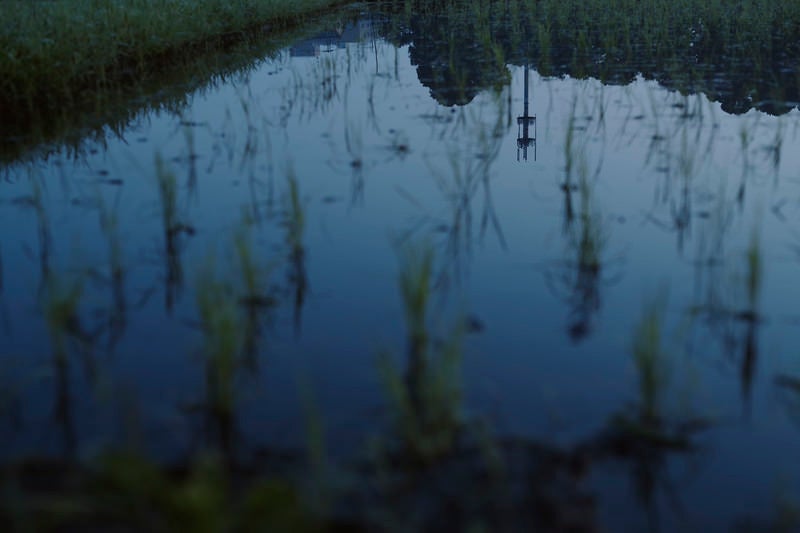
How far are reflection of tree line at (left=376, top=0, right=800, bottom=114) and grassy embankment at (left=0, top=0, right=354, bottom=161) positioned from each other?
6.98ft

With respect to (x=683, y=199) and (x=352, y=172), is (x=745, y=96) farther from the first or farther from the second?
(x=352, y=172)

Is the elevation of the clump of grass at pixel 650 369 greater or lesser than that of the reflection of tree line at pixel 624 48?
lesser

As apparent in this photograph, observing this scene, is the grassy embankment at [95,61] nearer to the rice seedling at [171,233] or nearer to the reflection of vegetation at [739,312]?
the rice seedling at [171,233]

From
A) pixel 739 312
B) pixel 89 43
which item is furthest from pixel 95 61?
pixel 739 312

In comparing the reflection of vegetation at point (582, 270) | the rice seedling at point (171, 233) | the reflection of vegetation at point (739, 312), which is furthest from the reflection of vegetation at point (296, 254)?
the reflection of vegetation at point (739, 312)

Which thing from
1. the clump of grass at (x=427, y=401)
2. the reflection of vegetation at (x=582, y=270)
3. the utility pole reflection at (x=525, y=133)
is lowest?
the clump of grass at (x=427, y=401)

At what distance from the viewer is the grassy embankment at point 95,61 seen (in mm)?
5691

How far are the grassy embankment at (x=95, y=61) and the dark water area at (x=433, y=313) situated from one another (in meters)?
0.53

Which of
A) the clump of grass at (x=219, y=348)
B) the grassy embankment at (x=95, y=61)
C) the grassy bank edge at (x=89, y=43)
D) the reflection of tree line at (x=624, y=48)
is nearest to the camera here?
the clump of grass at (x=219, y=348)

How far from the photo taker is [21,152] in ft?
16.0

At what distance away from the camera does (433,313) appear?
110 inches

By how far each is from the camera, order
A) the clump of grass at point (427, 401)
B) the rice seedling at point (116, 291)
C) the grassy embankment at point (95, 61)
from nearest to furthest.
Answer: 1. the clump of grass at point (427, 401)
2. the rice seedling at point (116, 291)
3. the grassy embankment at point (95, 61)

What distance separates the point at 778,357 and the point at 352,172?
2.58 m

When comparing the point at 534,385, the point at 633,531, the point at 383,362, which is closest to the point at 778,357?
the point at 534,385
